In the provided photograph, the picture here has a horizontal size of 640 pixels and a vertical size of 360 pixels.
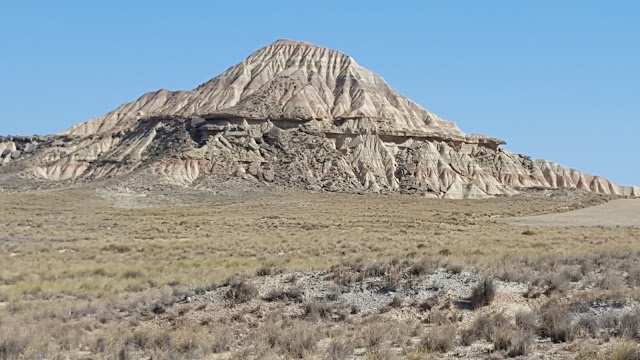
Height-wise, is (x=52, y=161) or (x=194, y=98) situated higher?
(x=194, y=98)

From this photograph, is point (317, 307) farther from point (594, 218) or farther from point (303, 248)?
point (594, 218)

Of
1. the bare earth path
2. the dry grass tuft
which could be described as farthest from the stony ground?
the bare earth path

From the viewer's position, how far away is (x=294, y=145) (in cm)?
10625

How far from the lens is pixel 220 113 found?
110750 mm

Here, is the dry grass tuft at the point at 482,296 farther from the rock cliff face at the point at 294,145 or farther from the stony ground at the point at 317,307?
the rock cliff face at the point at 294,145

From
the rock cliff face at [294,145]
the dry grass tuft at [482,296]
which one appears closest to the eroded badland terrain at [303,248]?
the dry grass tuft at [482,296]

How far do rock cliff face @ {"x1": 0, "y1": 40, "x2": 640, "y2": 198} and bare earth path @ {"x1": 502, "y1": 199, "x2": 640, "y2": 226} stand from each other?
31295 mm

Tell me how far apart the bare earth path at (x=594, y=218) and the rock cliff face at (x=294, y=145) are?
3130 cm

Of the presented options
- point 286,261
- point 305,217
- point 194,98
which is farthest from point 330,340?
point 194,98

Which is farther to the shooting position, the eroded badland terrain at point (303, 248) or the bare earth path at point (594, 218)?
the bare earth path at point (594, 218)

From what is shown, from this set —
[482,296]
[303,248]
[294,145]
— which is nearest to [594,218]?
[303,248]

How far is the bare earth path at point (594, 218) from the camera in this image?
53.0 m

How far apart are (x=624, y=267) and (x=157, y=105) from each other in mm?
133751

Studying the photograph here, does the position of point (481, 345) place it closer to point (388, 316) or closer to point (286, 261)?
point (388, 316)
